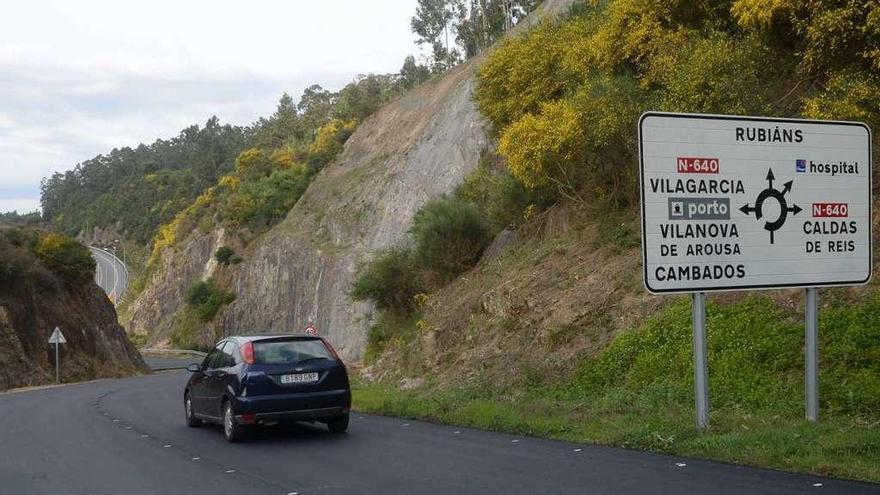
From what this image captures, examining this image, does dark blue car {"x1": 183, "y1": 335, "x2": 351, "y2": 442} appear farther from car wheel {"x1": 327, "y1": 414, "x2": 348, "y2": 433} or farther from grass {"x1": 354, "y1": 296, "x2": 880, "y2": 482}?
grass {"x1": 354, "y1": 296, "x2": 880, "y2": 482}

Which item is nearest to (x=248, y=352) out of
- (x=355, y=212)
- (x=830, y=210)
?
(x=830, y=210)

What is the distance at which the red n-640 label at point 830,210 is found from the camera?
1136 centimetres

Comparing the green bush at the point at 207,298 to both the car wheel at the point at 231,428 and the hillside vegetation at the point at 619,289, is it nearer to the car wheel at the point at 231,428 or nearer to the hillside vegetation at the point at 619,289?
the hillside vegetation at the point at 619,289

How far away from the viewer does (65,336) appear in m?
44.8

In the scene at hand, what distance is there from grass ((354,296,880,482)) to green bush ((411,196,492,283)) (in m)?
10.9

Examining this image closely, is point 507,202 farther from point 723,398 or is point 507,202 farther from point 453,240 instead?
point 723,398

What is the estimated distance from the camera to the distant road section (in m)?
100

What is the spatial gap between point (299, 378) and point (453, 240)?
50.3ft

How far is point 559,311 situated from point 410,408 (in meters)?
4.48

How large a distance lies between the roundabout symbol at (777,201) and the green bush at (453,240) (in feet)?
55.3

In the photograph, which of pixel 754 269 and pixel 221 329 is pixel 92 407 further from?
pixel 221 329

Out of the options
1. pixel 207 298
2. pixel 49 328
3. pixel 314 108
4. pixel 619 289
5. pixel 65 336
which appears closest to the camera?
pixel 619 289

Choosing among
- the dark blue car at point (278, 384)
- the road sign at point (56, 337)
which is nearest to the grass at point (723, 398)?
the dark blue car at point (278, 384)

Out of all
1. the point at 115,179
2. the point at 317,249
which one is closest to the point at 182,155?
the point at 115,179
